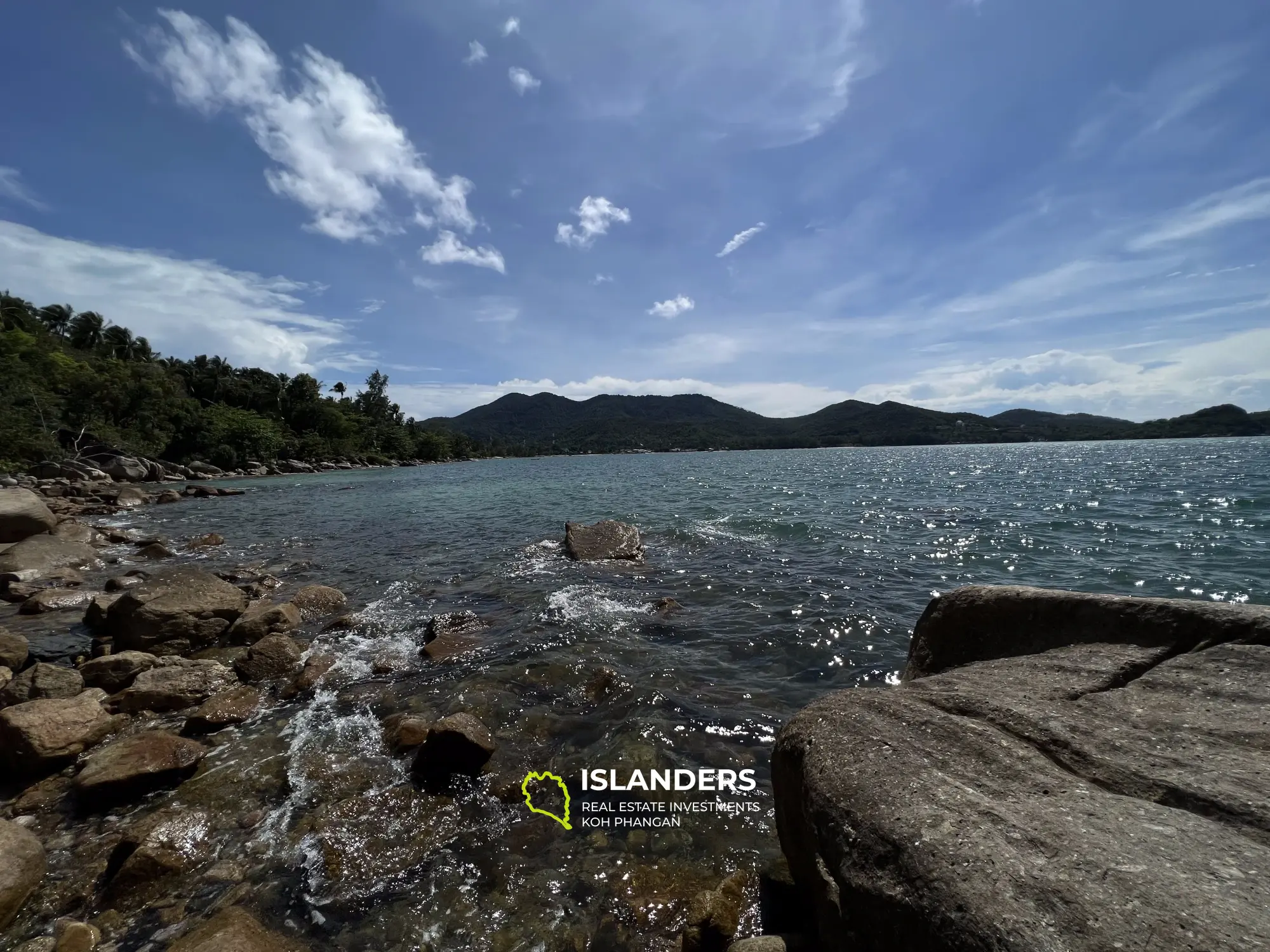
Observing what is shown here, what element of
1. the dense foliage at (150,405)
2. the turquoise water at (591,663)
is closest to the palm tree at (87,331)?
the dense foliage at (150,405)

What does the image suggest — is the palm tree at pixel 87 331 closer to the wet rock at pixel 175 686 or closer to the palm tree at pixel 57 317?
the palm tree at pixel 57 317

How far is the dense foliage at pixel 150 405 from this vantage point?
5122 cm

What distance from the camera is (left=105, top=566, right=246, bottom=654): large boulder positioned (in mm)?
9656

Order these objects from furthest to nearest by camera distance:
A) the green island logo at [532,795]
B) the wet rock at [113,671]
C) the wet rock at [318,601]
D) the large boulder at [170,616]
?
the wet rock at [318,601], the large boulder at [170,616], the wet rock at [113,671], the green island logo at [532,795]

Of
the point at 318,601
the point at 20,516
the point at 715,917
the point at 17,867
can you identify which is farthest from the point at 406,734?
the point at 20,516

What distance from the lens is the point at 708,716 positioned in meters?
7.20

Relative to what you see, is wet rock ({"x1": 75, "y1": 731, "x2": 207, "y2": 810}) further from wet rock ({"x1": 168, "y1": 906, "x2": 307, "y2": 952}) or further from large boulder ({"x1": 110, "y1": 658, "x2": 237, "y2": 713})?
wet rock ({"x1": 168, "y1": 906, "x2": 307, "y2": 952})

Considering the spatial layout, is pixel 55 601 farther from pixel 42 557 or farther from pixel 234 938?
pixel 234 938

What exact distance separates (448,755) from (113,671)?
654 centimetres

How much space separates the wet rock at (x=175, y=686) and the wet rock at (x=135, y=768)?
61.1 inches

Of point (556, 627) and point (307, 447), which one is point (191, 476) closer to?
point (307, 447)

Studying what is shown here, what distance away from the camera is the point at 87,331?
9225 centimetres

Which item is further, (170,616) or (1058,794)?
(170,616)

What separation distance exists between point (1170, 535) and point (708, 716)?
19.1 meters
